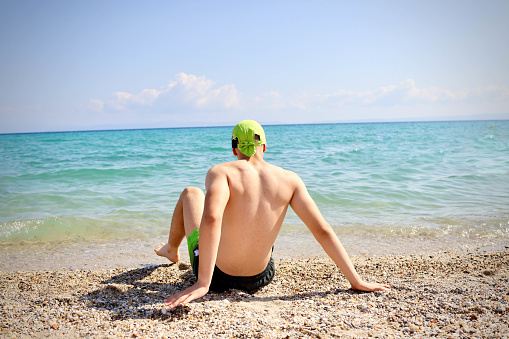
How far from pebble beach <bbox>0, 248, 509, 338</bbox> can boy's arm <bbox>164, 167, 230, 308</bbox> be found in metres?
0.09

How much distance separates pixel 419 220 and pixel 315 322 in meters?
4.25

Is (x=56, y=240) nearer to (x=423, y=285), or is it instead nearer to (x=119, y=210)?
(x=119, y=210)

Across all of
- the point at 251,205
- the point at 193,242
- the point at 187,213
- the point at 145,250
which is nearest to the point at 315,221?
the point at 251,205

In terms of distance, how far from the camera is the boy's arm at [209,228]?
230cm

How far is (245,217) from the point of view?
A: 247 cm

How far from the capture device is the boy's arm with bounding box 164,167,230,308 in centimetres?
230

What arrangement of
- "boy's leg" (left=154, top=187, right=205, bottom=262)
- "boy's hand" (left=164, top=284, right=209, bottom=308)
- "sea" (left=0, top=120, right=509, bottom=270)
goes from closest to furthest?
"boy's hand" (left=164, top=284, right=209, bottom=308) → "boy's leg" (left=154, top=187, right=205, bottom=262) → "sea" (left=0, top=120, right=509, bottom=270)

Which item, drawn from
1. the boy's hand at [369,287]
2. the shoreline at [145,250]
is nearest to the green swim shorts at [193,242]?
the boy's hand at [369,287]

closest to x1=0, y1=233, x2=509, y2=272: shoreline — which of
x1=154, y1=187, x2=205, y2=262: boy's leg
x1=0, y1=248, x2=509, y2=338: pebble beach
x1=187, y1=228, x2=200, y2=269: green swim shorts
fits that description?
x1=0, y1=248, x2=509, y2=338: pebble beach

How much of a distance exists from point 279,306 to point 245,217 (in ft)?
2.42

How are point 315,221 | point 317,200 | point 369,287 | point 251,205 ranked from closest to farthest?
point 251,205, point 315,221, point 369,287, point 317,200

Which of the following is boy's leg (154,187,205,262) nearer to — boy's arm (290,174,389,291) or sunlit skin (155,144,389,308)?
sunlit skin (155,144,389,308)

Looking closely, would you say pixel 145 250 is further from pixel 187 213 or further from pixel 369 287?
pixel 369 287

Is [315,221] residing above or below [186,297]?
above
